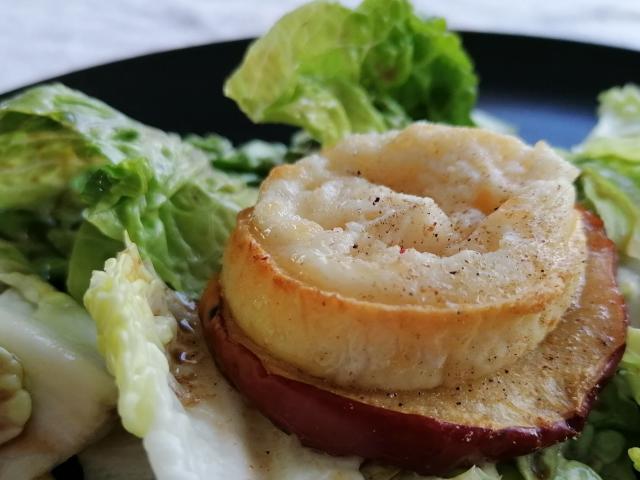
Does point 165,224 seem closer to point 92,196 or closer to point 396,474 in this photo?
point 92,196

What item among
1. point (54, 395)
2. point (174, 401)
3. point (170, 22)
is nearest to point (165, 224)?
point (54, 395)

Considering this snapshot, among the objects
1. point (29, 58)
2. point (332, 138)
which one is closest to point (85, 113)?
point (332, 138)

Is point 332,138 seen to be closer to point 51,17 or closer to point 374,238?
point 374,238

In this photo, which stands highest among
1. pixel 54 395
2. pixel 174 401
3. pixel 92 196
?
pixel 92 196

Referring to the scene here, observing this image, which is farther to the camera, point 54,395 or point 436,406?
point 54,395

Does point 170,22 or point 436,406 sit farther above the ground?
point 436,406

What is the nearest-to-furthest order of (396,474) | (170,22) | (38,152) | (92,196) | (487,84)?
(396,474) → (92,196) → (38,152) → (487,84) → (170,22)

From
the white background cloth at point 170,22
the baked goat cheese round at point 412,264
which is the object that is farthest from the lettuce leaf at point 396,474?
the white background cloth at point 170,22
